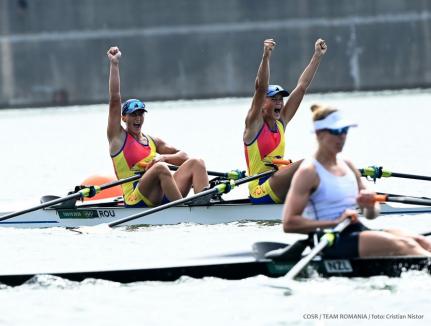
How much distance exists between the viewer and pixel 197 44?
50.8 m

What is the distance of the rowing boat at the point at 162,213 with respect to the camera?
14.1 meters

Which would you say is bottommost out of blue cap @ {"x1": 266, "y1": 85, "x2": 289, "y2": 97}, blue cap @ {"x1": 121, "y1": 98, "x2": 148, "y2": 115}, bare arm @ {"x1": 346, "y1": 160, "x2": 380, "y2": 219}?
bare arm @ {"x1": 346, "y1": 160, "x2": 380, "y2": 219}

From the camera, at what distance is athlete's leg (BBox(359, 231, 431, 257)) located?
373 inches

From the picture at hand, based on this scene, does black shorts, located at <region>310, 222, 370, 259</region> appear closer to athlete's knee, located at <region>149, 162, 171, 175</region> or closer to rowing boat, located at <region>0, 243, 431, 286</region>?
rowing boat, located at <region>0, 243, 431, 286</region>

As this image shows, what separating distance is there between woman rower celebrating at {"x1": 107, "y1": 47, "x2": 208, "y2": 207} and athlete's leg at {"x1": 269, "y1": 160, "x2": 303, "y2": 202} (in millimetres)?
902

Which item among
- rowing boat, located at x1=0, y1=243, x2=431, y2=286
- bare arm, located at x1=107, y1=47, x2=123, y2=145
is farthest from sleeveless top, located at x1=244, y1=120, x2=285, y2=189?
rowing boat, located at x1=0, y1=243, x2=431, y2=286

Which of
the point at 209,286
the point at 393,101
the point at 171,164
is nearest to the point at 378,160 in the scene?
the point at 171,164

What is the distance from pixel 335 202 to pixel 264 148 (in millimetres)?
4911

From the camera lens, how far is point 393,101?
4669cm

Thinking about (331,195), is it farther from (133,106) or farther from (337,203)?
(133,106)

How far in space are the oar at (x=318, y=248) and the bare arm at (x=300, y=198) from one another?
0.16m

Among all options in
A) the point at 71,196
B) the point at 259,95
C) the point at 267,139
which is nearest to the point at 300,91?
A: the point at 267,139

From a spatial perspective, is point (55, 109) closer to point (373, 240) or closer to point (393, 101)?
point (393, 101)

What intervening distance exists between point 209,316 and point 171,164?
575 centimetres
